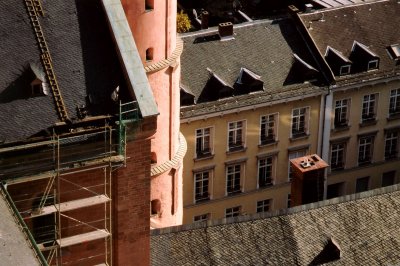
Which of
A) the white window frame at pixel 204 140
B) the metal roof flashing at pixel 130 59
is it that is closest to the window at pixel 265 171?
the white window frame at pixel 204 140

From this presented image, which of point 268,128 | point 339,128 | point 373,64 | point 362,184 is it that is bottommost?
point 362,184

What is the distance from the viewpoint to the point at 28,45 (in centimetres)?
4791

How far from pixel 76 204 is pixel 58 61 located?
259 inches

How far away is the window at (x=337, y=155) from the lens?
90000 mm

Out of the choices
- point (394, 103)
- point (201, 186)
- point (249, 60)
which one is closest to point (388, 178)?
point (394, 103)

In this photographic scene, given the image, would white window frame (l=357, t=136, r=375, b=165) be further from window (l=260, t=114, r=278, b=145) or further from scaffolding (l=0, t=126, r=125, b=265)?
scaffolding (l=0, t=126, r=125, b=265)

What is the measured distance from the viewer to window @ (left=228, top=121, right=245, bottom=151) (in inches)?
3324

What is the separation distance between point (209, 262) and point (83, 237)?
11121 mm

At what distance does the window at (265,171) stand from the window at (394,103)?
11.8m

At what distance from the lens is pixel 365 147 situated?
91312 millimetres

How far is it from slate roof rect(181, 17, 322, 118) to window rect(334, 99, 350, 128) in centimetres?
286

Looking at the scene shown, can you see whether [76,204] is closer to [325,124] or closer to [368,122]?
[325,124]

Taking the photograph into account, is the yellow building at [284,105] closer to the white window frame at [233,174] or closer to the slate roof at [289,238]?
the white window frame at [233,174]

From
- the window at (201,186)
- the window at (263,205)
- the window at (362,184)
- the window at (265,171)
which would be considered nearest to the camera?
the window at (201,186)
